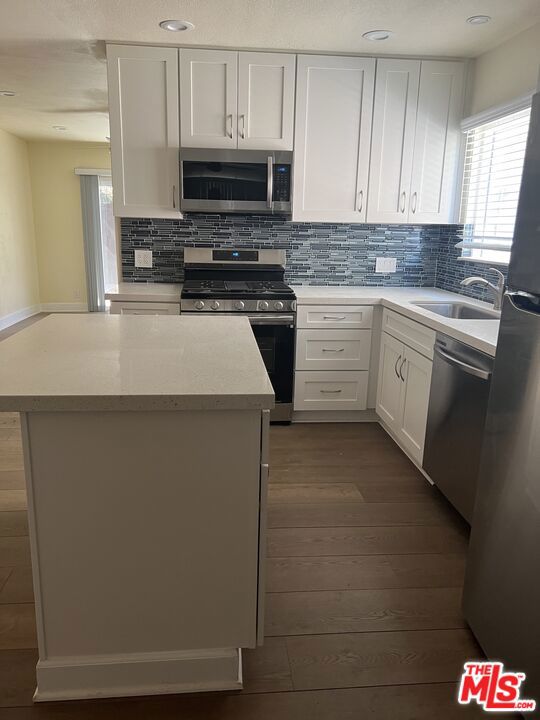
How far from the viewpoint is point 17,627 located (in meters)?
1.75

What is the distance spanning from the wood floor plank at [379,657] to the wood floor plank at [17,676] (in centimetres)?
77

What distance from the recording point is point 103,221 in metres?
7.88

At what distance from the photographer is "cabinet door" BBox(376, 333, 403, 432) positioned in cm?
313

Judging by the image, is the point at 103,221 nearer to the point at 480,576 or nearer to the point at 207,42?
the point at 207,42

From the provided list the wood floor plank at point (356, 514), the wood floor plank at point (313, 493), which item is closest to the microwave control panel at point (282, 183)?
the wood floor plank at point (313, 493)

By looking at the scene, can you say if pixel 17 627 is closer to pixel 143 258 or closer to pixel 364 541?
pixel 364 541

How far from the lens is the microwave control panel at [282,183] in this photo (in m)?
3.37

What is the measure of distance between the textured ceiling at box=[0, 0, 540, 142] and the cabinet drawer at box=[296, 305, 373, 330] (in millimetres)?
1555

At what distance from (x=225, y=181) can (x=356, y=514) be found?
7.08 ft

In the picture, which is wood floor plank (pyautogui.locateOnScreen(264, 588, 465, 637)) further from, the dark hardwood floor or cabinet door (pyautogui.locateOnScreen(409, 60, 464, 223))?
cabinet door (pyautogui.locateOnScreen(409, 60, 464, 223))

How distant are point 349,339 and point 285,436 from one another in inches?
29.9

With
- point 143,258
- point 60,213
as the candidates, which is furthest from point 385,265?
point 60,213

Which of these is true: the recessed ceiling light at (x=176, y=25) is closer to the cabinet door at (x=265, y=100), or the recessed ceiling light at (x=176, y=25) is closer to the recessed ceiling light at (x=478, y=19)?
the cabinet door at (x=265, y=100)

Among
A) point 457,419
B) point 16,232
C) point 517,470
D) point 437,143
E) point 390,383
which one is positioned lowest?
point 390,383
